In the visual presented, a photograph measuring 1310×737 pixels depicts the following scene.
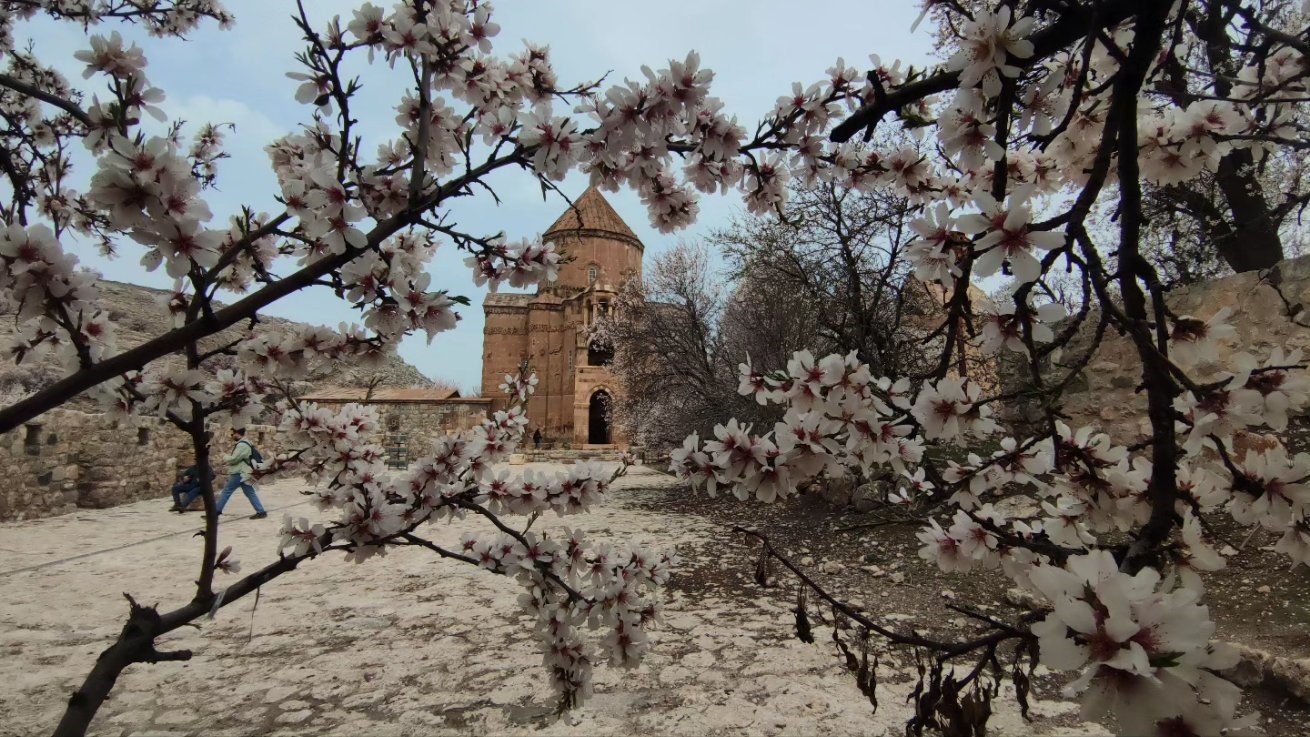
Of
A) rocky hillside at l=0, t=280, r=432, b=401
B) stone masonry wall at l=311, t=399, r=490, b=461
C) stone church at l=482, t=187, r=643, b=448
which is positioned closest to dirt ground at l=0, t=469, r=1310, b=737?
rocky hillside at l=0, t=280, r=432, b=401

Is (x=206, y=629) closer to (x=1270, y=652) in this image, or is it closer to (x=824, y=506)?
(x=1270, y=652)

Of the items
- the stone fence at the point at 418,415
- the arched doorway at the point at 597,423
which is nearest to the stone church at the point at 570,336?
the arched doorway at the point at 597,423

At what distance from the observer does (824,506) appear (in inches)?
309

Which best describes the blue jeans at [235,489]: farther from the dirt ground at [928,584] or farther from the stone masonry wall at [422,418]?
the stone masonry wall at [422,418]

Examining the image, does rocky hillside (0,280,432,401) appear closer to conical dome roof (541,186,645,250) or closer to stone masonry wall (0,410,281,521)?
stone masonry wall (0,410,281,521)

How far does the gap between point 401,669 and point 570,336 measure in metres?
28.1

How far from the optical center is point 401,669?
3.27 metres

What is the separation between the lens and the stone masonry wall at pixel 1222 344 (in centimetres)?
447

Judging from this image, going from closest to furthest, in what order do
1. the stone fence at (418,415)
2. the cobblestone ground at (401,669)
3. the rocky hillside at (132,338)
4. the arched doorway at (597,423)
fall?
1. the cobblestone ground at (401,669)
2. the rocky hillside at (132,338)
3. the stone fence at (418,415)
4. the arched doorway at (597,423)

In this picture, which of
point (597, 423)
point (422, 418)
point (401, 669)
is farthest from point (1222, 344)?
point (597, 423)

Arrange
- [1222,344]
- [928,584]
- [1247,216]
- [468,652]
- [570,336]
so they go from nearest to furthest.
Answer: [468,652] → [928,584] → [1222,344] → [1247,216] → [570,336]

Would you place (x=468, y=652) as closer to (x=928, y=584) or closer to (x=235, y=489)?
(x=928, y=584)

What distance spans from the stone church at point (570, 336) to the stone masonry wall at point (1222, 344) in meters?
23.2

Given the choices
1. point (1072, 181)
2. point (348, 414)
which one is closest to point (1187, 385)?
point (1072, 181)
